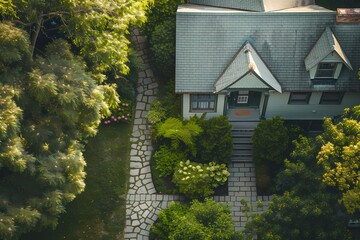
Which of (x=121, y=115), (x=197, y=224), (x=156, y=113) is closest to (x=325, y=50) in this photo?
(x=156, y=113)

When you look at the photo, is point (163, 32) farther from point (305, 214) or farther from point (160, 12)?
point (305, 214)

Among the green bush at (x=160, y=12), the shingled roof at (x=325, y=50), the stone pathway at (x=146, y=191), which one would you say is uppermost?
the green bush at (x=160, y=12)

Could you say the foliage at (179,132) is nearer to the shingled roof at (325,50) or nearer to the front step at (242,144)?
the front step at (242,144)

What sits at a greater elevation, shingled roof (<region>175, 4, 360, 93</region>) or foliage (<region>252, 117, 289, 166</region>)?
shingled roof (<region>175, 4, 360, 93</region>)

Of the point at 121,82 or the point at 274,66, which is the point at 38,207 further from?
the point at 274,66

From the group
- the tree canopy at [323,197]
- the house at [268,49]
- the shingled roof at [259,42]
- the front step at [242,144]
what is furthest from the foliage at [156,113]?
the tree canopy at [323,197]

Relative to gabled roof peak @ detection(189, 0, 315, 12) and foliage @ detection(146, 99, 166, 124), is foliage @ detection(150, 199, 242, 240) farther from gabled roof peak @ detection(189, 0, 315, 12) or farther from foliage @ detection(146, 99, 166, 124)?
gabled roof peak @ detection(189, 0, 315, 12)

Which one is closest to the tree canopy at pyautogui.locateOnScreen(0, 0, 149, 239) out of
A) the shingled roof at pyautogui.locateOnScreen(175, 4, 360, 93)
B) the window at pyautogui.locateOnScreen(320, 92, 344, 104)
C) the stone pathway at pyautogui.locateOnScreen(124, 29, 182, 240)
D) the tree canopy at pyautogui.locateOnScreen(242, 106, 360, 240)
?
the shingled roof at pyautogui.locateOnScreen(175, 4, 360, 93)

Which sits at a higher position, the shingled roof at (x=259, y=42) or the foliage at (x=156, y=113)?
the shingled roof at (x=259, y=42)
